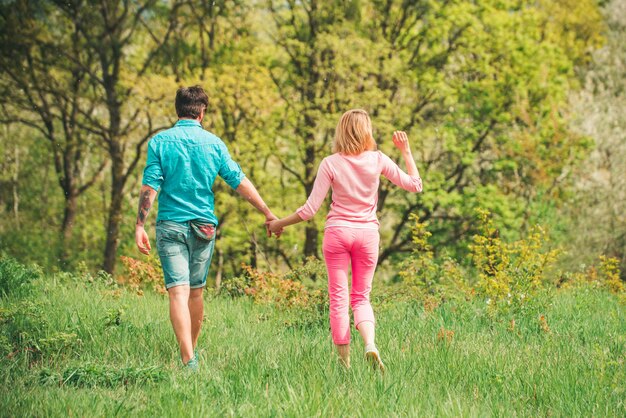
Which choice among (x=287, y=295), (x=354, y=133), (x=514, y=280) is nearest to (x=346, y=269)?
(x=354, y=133)

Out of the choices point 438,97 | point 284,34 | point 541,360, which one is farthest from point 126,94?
point 541,360

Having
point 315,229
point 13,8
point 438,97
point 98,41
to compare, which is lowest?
point 315,229

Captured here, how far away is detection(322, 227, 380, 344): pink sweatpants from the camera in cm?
469

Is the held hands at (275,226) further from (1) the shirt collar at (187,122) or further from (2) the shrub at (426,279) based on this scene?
(2) the shrub at (426,279)

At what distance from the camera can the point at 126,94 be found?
1948cm

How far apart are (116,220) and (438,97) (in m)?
10.4

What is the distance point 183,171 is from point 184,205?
9.7 inches

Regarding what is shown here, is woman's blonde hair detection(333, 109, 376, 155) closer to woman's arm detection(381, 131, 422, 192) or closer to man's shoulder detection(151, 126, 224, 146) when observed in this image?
woman's arm detection(381, 131, 422, 192)

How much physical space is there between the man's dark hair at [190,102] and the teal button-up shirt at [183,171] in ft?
0.19

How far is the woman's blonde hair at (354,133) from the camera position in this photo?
4688 mm

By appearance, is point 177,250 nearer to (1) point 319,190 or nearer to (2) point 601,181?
(1) point 319,190

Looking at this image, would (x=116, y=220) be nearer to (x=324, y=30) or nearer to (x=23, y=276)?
(x=324, y=30)

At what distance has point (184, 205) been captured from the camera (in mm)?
4789

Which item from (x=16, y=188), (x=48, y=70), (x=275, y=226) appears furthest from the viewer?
(x=16, y=188)
